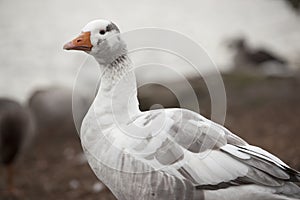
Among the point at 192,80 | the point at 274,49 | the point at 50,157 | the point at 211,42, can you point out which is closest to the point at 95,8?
the point at 211,42

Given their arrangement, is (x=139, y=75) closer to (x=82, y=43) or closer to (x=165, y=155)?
(x=82, y=43)

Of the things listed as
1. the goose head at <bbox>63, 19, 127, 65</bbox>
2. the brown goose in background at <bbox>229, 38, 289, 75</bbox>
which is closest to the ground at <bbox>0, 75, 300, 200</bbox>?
the brown goose in background at <bbox>229, 38, 289, 75</bbox>

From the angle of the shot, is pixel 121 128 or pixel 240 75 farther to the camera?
pixel 240 75

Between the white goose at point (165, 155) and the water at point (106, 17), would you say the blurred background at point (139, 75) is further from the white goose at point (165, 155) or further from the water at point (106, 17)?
the white goose at point (165, 155)

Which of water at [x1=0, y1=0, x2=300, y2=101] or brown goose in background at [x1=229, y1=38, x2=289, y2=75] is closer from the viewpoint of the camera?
brown goose in background at [x1=229, y1=38, x2=289, y2=75]

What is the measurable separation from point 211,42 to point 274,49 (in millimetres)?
1668

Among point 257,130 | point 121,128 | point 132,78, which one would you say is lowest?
point 257,130

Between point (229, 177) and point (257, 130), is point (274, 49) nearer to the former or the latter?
point (257, 130)

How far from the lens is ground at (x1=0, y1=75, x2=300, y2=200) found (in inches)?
226

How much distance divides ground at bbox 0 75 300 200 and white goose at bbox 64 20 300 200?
6.66ft

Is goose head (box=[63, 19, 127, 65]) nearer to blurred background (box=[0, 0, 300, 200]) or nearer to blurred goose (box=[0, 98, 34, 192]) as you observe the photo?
blurred background (box=[0, 0, 300, 200])

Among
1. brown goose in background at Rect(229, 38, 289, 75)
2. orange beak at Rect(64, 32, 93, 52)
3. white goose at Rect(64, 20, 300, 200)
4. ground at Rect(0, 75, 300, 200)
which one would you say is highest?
orange beak at Rect(64, 32, 93, 52)

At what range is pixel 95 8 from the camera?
16.6 m

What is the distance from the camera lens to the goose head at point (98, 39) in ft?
10.9
